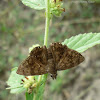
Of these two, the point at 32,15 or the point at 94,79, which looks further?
the point at 32,15

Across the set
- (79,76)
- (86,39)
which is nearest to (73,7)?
(79,76)

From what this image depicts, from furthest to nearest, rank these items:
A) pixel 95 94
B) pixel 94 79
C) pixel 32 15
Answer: pixel 32 15
pixel 94 79
pixel 95 94

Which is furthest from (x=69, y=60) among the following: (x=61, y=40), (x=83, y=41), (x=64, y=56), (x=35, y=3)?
(x=61, y=40)

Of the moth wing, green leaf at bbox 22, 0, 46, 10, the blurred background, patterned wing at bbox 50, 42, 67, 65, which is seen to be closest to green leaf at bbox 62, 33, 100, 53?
the moth wing

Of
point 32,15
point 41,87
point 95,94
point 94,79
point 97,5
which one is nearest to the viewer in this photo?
point 41,87

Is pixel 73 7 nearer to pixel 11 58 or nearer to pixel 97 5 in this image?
pixel 97 5

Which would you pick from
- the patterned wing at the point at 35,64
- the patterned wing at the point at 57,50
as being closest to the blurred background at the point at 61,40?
the patterned wing at the point at 35,64
